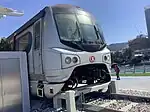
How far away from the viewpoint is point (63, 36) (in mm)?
6746

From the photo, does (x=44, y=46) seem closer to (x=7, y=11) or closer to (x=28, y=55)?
→ (x=28, y=55)

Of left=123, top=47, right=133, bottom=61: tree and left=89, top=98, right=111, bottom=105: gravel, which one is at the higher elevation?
left=123, top=47, right=133, bottom=61: tree

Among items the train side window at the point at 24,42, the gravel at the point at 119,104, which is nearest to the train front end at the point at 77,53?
the gravel at the point at 119,104

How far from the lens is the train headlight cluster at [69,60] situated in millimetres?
6504

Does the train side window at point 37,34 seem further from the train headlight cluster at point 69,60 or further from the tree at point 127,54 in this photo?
the tree at point 127,54

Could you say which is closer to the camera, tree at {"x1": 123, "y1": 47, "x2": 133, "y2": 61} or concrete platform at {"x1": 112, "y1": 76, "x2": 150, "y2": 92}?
concrete platform at {"x1": 112, "y1": 76, "x2": 150, "y2": 92}

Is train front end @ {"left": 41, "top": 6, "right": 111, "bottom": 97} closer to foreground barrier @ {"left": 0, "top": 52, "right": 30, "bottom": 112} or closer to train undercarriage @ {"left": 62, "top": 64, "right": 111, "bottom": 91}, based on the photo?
train undercarriage @ {"left": 62, "top": 64, "right": 111, "bottom": 91}

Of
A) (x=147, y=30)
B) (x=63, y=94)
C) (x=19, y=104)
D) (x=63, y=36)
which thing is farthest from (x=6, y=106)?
(x=147, y=30)

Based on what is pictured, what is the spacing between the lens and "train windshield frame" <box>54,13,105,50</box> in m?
6.78

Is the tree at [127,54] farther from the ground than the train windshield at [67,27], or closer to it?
farther from the ground

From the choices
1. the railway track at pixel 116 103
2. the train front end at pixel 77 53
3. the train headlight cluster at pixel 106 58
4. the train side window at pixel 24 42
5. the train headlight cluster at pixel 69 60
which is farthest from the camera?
the train side window at pixel 24 42

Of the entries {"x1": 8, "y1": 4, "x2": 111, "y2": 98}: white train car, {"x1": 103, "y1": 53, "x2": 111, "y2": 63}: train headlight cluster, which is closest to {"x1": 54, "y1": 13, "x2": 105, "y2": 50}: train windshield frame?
{"x1": 8, "y1": 4, "x2": 111, "y2": 98}: white train car

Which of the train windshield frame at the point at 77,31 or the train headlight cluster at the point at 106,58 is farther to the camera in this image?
the train headlight cluster at the point at 106,58

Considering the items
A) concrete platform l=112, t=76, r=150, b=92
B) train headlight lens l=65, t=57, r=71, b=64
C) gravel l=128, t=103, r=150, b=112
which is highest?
train headlight lens l=65, t=57, r=71, b=64
